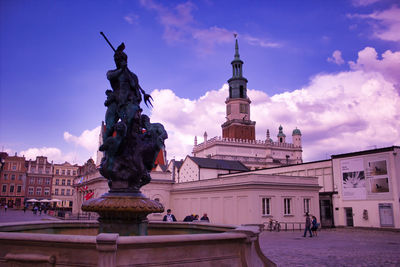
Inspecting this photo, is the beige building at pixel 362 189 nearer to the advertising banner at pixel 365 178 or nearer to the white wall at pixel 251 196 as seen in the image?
the advertising banner at pixel 365 178

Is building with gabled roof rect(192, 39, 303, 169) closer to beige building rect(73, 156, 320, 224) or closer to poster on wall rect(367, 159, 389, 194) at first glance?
beige building rect(73, 156, 320, 224)

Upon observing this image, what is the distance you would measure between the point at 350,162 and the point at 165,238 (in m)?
38.2

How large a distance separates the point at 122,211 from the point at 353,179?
120 feet

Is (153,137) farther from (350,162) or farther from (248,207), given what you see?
(350,162)

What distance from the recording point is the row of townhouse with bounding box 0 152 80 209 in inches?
3418

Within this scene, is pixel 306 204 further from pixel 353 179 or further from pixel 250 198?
pixel 250 198

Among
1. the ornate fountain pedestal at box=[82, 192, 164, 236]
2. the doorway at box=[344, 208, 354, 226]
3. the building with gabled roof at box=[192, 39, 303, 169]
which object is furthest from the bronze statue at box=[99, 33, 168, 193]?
the building with gabled roof at box=[192, 39, 303, 169]

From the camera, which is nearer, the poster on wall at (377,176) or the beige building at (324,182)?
the poster on wall at (377,176)

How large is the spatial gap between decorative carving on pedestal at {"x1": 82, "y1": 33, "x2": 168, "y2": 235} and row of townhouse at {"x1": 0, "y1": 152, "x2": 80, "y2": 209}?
83.8 metres

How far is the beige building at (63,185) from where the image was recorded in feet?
314

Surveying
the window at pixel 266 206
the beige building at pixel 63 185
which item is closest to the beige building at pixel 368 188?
the window at pixel 266 206

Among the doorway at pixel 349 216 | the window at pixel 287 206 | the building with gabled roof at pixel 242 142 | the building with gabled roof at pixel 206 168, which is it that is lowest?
the doorway at pixel 349 216

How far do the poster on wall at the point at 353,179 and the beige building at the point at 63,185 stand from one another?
7956cm

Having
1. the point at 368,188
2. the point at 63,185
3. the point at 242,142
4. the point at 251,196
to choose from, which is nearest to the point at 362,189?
the point at 368,188
